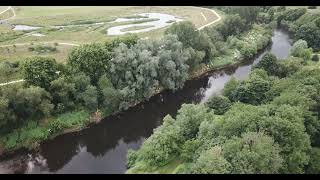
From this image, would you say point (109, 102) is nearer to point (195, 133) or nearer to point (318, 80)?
point (195, 133)

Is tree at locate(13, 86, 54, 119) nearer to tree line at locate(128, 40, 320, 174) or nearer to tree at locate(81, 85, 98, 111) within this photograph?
tree at locate(81, 85, 98, 111)

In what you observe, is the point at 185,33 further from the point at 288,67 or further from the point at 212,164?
the point at 212,164

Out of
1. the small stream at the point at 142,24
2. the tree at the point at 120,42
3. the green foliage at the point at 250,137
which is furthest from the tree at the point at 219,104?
the small stream at the point at 142,24

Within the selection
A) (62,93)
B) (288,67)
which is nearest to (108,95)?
(62,93)

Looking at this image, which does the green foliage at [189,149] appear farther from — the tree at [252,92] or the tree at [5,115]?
the tree at [5,115]

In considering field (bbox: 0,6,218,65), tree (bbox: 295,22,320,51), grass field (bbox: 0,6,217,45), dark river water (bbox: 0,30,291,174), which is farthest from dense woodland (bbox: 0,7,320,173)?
grass field (bbox: 0,6,217,45)

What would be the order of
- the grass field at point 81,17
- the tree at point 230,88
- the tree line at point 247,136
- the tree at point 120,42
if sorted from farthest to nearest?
the grass field at point 81,17 < the tree at point 120,42 < the tree at point 230,88 < the tree line at point 247,136
